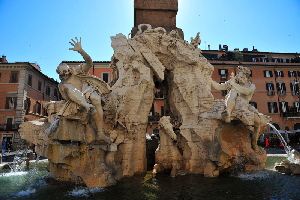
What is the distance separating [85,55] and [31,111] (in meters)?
17.9

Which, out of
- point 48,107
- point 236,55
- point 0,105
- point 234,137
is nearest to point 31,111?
point 0,105

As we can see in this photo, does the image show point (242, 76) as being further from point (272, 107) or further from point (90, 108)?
point (272, 107)

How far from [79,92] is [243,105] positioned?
462cm

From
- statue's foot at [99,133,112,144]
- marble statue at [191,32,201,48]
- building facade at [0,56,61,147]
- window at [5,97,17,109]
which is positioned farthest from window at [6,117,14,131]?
marble statue at [191,32,201,48]

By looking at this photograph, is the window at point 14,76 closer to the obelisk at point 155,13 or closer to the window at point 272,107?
the obelisk at point 155,13

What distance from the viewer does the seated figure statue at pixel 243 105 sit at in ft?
21.3

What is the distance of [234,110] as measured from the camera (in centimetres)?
669

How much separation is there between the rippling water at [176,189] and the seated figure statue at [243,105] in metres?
1.42

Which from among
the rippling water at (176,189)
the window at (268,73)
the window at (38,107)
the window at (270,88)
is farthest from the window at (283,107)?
the window at (38,107)

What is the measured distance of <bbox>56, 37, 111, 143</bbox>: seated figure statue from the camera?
17.4 feet

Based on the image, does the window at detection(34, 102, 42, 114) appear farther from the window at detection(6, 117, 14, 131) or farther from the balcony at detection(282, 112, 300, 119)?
the balcony at detection(282, 112, 300, 119)

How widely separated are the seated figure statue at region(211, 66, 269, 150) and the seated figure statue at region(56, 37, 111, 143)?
140 inches

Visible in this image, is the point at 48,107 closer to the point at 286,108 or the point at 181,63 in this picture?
the point at 181,63

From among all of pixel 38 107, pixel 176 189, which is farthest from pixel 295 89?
pixel 38 107
